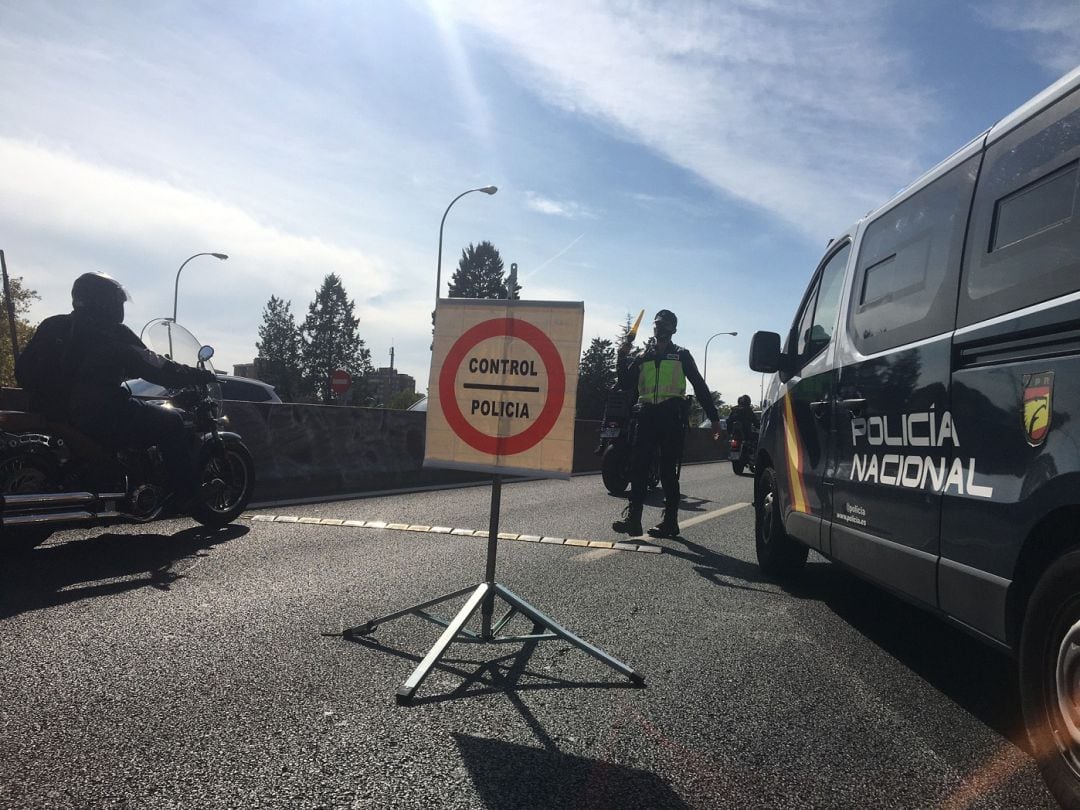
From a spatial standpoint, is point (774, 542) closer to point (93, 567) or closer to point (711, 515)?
point (711, 515)

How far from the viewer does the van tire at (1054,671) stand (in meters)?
2.23

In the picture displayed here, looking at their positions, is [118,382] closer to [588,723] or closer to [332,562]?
[332,562]

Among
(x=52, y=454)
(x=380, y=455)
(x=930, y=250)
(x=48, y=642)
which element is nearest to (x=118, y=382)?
(x=52, y=454)

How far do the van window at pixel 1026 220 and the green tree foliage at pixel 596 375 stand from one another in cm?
6547

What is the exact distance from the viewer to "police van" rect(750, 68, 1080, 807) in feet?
7.66

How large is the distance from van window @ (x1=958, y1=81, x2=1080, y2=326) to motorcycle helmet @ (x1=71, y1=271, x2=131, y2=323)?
5311 millimetres

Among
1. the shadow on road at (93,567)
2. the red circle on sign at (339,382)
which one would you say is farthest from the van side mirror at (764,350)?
the red circle on sign at (339,382)

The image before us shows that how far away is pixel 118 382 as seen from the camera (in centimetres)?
591

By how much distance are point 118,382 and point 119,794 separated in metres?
4.20

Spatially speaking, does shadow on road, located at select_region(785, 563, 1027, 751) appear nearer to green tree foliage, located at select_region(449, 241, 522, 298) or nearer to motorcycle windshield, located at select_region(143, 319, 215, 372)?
motorcycle windshield, located at select_region(143, 319, 215, 372)

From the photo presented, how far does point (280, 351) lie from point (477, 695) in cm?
9812

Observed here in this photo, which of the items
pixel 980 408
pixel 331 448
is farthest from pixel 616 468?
pixel 980 408

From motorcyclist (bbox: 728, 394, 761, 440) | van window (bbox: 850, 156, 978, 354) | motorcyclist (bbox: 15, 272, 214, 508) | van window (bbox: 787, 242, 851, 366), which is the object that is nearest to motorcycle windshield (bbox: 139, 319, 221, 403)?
motorcyclist (bbox: 15, 272, 214, 508)

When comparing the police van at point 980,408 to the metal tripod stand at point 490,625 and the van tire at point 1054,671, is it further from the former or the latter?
the metal tripod stand at point 490,625
